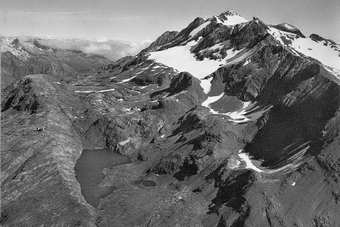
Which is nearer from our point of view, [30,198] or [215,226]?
[215,226]

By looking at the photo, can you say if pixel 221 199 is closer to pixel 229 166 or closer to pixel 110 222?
pixel 229 166

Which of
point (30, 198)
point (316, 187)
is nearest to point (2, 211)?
point (30, 198)

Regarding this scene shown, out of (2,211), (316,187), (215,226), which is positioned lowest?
(2,211)

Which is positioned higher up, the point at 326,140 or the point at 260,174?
the point at 326,140

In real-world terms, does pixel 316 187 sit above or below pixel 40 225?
above

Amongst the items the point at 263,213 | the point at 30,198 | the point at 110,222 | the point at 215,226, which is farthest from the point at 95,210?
the point at 263,213

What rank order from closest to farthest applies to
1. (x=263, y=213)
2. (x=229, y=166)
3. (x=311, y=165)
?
(x=263, y=213) → (x=311, y=165) → (x=229, y=166)

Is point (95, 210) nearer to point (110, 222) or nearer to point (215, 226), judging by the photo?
point (110, 222)

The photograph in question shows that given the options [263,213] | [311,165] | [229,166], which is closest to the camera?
[263,213]

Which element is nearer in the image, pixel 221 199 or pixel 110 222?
pixel 110 222
